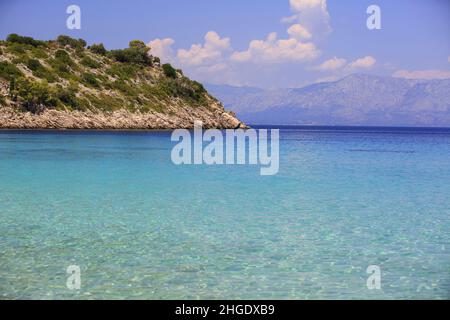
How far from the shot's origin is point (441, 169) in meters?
32.9

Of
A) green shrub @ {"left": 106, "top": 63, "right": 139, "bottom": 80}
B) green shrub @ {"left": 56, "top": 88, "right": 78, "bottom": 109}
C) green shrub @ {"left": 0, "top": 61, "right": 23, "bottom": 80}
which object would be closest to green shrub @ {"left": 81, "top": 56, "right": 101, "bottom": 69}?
green shrub @ {"left": 106, "top": 63, "right": 139, "bottom": 80}

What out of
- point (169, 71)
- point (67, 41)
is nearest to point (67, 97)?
point (67, 41)

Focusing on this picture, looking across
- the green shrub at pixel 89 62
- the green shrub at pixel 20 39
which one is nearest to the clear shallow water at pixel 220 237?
the green shrub at pixel 89 62

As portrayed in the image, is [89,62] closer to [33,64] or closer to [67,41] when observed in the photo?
[67,41]

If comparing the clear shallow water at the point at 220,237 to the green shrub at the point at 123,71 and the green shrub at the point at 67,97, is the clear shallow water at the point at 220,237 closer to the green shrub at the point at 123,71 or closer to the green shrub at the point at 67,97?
the green shrub at the point at 67,97

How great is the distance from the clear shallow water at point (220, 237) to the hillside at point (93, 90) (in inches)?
2279

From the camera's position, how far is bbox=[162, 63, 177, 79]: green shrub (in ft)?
382

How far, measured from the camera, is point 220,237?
40.8ft

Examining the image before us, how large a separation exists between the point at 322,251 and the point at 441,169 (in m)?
25.0

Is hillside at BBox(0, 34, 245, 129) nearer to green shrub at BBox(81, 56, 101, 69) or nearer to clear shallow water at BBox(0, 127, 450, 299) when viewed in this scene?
green shrub at BBox(81, 56, 101, 69)

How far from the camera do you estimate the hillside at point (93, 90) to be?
78.3 meters

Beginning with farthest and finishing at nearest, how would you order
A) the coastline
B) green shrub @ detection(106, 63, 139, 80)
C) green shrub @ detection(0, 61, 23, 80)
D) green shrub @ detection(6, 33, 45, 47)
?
green shrub @ detection(106, 63, 139, 80) → green shrub @ detection(6, 33, 45, 47) → green shrub @ detection(0, 61, 23, 80) → the coastline

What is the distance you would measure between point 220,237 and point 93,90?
84.2 m
